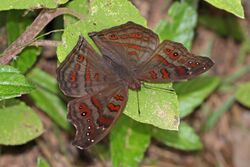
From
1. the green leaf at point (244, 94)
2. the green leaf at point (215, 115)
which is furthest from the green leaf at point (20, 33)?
the green leaf at point (244, 94)

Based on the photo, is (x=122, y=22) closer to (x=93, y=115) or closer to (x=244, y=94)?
(x=93, y=115)

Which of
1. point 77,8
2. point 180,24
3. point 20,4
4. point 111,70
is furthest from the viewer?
point 180,24

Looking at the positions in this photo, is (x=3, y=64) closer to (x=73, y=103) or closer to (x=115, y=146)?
(x=73, y=103)

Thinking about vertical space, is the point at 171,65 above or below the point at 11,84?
above

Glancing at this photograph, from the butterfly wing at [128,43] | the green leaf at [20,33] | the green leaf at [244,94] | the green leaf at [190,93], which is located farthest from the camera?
the green leaf at [244,94]

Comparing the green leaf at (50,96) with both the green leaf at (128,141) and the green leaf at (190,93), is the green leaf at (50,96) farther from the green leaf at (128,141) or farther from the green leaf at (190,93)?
the green leaf at (190,93)

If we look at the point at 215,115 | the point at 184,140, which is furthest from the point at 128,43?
the point at 215,115

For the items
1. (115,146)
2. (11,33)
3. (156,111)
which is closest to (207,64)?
(156,111)
